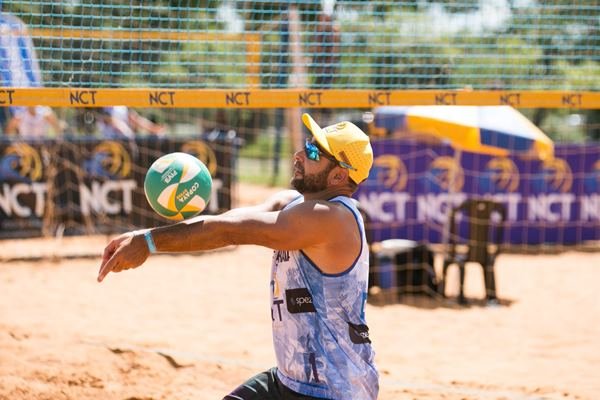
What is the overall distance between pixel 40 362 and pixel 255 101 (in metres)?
2.15

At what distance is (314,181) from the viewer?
297 centimetres

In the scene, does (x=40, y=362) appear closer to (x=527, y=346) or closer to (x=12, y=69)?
(x=12, y=69)

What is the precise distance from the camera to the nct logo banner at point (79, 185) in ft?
33.4

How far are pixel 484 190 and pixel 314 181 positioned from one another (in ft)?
28.3

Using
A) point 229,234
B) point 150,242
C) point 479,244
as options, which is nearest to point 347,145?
point 229,234

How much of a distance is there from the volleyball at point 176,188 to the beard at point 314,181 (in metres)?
0.41

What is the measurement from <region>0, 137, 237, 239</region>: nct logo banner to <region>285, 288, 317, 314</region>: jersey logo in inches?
294

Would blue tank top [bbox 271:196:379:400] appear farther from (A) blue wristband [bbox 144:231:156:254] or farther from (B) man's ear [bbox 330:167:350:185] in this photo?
(A) blue wristband [bbox 144:231:156:254]

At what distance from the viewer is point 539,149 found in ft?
28.0

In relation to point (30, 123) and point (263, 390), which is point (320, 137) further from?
point (30, 123)

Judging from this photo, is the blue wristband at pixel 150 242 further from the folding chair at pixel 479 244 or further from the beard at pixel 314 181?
the folding chair at pixel 479 244

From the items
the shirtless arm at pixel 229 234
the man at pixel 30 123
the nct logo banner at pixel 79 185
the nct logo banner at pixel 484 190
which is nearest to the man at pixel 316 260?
the shirtless arm at pixel 229 234

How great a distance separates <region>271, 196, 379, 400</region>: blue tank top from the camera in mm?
2871

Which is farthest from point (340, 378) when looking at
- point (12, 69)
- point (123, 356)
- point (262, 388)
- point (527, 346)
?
point (527, 346)
